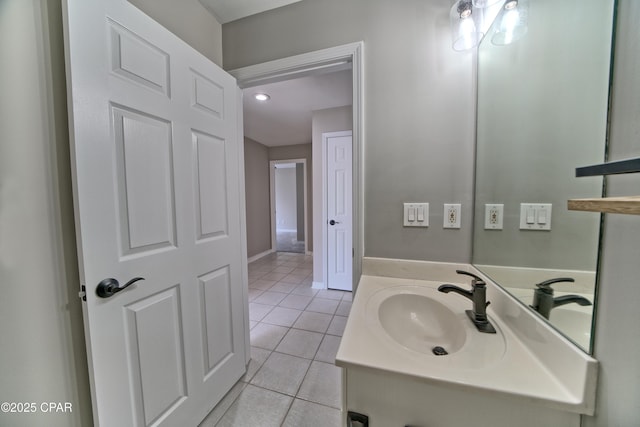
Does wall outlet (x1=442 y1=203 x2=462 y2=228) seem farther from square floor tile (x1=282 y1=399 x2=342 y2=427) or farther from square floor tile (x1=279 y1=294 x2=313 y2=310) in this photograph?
square floor tile (x1=279 y1=294 x2=313 y2=310)

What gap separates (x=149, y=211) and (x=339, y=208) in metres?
2.22

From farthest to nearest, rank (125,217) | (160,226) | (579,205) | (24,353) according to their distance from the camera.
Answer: (160,226)
(125,217)
(24,353)
(579,205)

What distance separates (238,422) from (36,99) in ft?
5.73

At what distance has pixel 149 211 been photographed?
964mm

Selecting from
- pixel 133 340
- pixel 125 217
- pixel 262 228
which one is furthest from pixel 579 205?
pixel 262 228

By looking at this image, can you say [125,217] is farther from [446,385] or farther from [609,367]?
[609,367]

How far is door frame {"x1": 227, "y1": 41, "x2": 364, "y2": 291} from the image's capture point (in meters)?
1.22

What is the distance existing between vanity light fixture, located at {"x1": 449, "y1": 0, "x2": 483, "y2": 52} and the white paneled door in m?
1.30

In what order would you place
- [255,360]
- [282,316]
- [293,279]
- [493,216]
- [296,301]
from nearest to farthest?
[493,216] → [255,360] → [282,316] → [296,301] → [293,279]

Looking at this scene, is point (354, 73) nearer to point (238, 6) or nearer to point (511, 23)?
point (511, 23)

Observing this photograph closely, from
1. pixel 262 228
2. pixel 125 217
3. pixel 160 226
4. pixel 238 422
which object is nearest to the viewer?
pixel 125 217

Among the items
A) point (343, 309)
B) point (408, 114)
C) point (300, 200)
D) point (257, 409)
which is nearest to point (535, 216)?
point (408, 114)

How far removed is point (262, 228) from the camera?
192 inches

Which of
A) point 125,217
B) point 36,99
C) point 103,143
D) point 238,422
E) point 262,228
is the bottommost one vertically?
point 238,422
